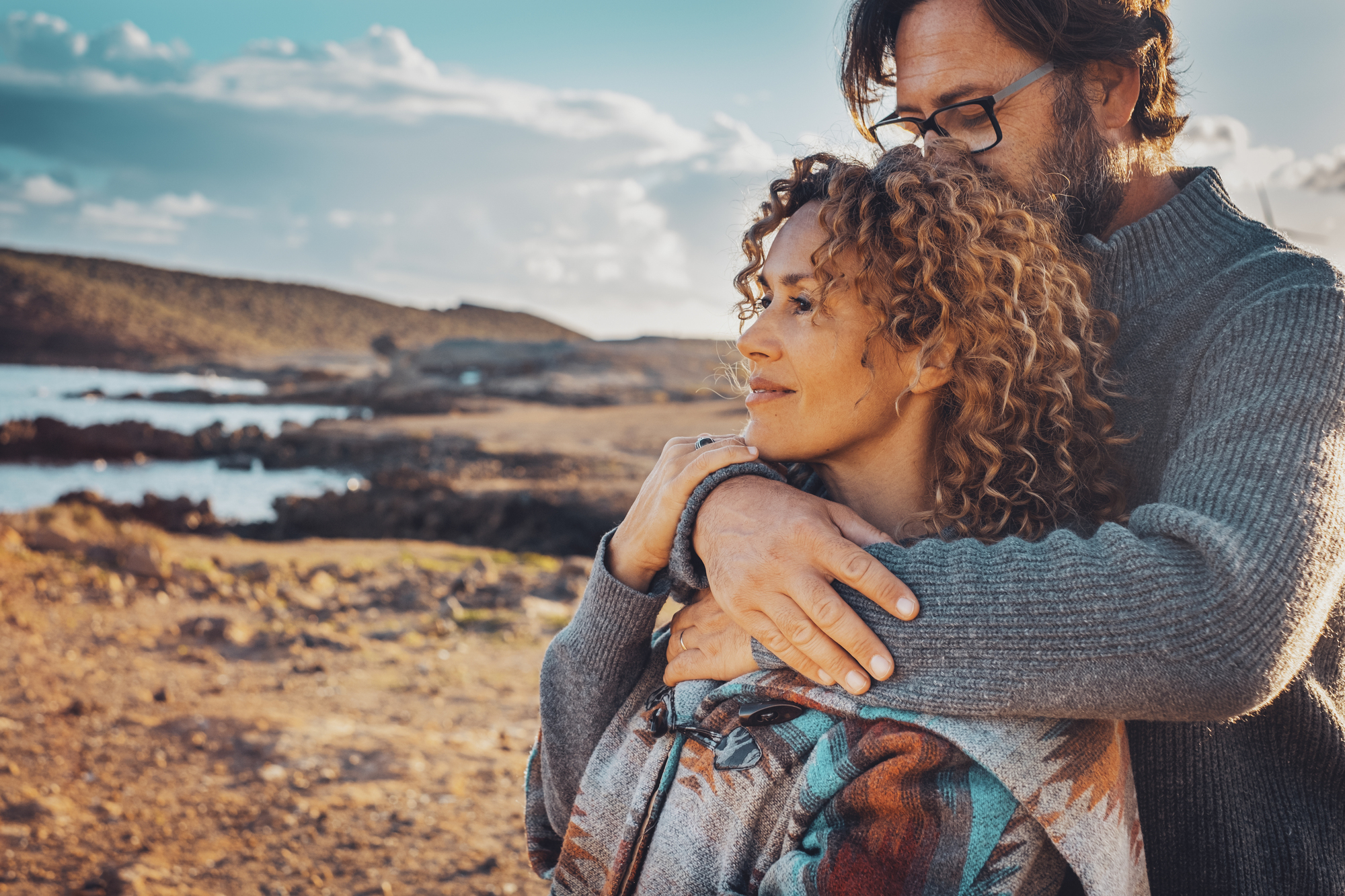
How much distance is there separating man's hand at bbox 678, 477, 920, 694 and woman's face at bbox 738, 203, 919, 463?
0.17 metres

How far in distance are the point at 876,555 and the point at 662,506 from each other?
0.53 metres

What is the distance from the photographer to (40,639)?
20.2 ft

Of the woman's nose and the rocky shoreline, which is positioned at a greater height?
the woman's nose

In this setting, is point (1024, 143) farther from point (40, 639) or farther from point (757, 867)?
point (40, 639)

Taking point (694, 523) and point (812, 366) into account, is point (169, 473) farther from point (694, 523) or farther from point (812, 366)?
point (812, 366)

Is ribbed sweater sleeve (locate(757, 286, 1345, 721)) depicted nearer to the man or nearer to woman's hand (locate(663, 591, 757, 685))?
the man

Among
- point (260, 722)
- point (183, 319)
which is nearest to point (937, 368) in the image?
point (260, 722)

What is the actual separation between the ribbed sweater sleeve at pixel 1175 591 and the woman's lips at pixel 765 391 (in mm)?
498

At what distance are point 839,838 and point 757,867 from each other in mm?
244

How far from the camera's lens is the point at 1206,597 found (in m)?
1.43

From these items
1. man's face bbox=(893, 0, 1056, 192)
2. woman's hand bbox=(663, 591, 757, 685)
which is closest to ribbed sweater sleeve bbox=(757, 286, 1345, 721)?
woman's hand bbox=(663, 591, 757, 685)

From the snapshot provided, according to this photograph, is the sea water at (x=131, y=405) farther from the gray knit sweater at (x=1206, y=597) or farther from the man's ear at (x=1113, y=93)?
the gray knit sweater at (x=1206, y=597)

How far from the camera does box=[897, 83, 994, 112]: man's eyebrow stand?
2.51 meters

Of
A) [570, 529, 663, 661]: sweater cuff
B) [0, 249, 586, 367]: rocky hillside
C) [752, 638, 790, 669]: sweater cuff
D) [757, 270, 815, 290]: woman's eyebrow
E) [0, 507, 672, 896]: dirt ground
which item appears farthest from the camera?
[0, 249, 586, 367]: rocky hillside
